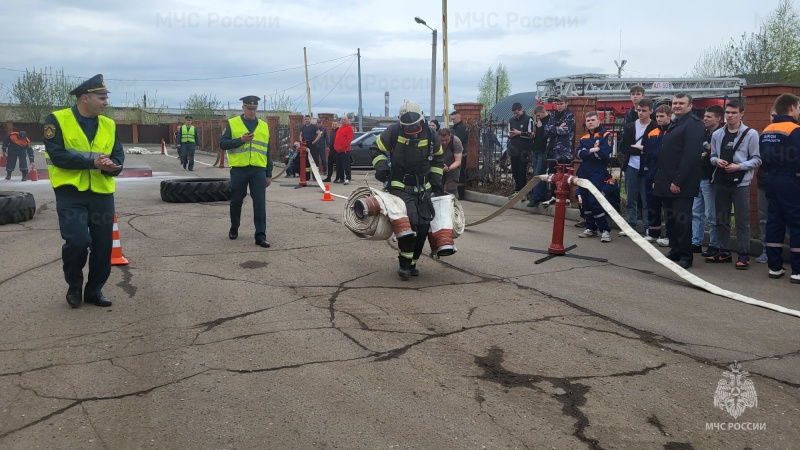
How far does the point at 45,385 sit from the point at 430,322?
2884 mm

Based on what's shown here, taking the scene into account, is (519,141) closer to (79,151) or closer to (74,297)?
(79,151)

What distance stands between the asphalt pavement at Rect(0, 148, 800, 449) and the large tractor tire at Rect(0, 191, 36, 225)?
2.54m

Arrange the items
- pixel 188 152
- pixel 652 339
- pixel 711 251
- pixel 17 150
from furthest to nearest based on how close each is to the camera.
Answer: pixel 188 152 < pixel 17 150 < pixel 711 251 < pixel 652 339

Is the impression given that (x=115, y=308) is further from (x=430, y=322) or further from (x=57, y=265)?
(x=430, y=322)

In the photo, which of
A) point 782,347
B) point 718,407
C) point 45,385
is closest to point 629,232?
point 782,347

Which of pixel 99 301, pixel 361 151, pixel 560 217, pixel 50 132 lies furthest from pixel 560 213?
pixel 361 151

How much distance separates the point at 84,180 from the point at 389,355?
3.19 metres

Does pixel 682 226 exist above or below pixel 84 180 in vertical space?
below

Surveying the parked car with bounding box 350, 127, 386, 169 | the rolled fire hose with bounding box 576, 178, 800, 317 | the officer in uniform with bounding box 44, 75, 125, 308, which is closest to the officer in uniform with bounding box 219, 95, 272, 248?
the officer in uniform with bounding box 44, 75, 125, 308

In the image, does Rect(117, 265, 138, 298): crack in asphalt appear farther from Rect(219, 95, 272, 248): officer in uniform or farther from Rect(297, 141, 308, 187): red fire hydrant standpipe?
Rect(297, 141, 308, 187): red fire hydrant standpipe

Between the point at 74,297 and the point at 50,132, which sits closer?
the point at 50,132

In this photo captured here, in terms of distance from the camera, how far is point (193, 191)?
45.0 ft

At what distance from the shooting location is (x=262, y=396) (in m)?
4.15

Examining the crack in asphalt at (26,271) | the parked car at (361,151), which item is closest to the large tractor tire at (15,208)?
the crack in asphalt at (26,271)
